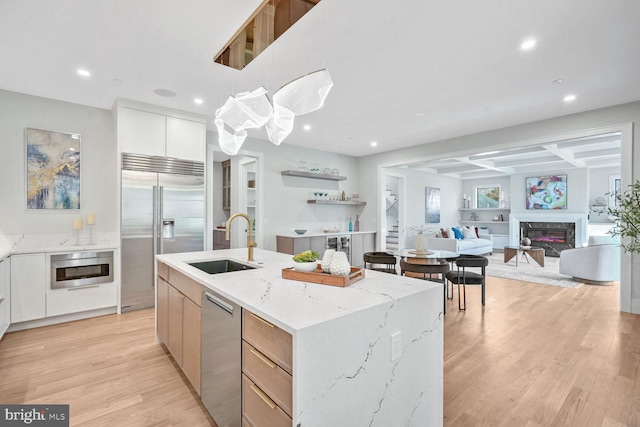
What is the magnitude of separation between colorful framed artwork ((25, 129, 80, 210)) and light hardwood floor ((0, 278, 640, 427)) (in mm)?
1530

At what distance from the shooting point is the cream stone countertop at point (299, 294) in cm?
126

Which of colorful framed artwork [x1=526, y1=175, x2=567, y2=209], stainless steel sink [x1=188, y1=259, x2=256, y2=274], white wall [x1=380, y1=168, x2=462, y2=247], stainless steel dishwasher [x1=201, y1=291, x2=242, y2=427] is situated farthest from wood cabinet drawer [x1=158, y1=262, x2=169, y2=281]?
colorful framed artwork [x1=526, y1=175, x2=567, y2=209]

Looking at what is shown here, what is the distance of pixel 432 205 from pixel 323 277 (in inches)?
347

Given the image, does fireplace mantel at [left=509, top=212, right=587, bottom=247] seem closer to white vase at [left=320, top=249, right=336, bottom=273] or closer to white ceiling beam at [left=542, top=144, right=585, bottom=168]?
white ceiling beam at [left=542, top=144, right=585, bottom=168]

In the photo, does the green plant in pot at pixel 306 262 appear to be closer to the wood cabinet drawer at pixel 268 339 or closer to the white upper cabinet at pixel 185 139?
the wood cabinet drawer at pixel 268 339

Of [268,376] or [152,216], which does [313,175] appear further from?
[268,376]

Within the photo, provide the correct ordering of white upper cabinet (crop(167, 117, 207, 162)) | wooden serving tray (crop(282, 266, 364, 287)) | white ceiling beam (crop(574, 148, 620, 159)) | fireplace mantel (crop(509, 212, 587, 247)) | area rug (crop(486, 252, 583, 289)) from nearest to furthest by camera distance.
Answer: wooden serving tray (crop(282, 266, 364, 287)), white upper cabinet (crop(167, 117, 207, 162)), area rug (crop(486, 252, 583, 289)), white ceiling beam (crop(574, 148, 620, 159)), fireplace mantel (crop(509, 212, 587, 247))

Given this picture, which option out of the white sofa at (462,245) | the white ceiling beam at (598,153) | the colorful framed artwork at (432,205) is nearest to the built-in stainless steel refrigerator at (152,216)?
the white sofa at (462,245)

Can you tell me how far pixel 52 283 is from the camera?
351 centimetres

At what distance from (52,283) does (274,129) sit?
3303 millimetres

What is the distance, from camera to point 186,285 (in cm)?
216

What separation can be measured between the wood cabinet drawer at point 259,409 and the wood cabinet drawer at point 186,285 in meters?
0.65

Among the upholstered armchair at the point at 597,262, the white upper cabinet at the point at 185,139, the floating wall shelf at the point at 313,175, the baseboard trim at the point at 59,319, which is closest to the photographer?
the baseboard trim at the point at 59,319

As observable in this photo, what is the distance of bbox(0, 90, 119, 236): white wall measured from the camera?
3.63m
